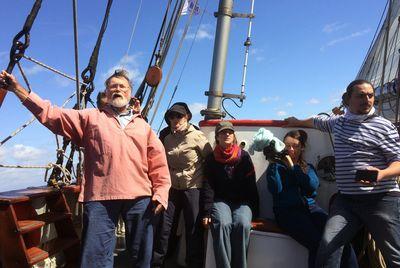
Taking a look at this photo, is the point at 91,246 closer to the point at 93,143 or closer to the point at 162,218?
the point at 93,143

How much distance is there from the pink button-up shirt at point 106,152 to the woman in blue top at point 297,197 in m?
1.08

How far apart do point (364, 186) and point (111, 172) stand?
1688mm

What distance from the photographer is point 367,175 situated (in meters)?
2.38

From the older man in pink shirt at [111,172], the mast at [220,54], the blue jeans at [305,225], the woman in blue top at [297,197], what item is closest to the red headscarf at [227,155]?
the woman in blue top at [297,197]

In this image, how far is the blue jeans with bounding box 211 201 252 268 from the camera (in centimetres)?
312

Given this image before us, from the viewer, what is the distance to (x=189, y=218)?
3.53 metres

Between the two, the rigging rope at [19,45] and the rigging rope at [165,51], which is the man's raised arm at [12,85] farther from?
the rigging rope at [165,51]

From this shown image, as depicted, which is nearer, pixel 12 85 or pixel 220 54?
pixel 12 85

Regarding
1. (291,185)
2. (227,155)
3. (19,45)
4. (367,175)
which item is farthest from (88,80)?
(367,175)

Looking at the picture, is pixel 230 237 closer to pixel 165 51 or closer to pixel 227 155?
pixel 227 155

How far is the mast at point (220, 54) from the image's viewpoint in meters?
4.90

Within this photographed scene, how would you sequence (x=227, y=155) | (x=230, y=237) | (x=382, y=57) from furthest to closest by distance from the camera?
(x=382, y=57), (x=227, y=155), (x=230, y=237)

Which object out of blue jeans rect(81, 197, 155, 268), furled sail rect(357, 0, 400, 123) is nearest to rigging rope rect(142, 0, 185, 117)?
blue jeans rect(81, 197, 155, 268)

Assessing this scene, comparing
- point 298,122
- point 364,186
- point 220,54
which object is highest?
point 220,54
